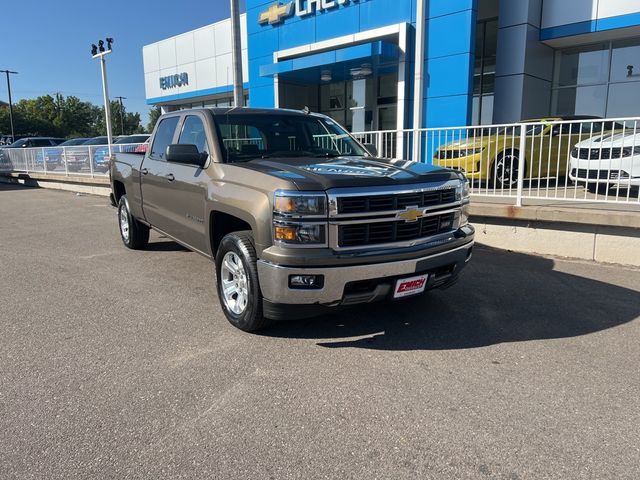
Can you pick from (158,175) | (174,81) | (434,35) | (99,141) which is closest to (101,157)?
(99,141)

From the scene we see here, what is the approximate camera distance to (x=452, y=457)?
2.47 meters

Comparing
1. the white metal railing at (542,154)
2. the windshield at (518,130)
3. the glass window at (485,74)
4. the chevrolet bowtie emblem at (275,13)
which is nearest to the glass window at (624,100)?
the glass window at (485,74)

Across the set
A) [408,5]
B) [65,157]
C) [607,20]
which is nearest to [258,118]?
[408,5]

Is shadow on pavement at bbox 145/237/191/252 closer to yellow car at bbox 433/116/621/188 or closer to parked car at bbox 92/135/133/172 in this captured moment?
yellow car at bbox 433/116/621/188

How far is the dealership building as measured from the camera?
13414 mm

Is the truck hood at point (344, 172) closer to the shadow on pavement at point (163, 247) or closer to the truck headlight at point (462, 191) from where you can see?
the truck headlight at point (462, 191)

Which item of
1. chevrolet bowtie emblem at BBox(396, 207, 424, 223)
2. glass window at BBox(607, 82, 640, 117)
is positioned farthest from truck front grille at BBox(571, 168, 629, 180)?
glass window at BBox(607, 82, 640, 117)

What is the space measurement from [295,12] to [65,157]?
10.0m

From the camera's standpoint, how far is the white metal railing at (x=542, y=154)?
21.3 ft

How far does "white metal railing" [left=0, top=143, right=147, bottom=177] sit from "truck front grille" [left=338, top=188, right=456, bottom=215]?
1130 centimetres

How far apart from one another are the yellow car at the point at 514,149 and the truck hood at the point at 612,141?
8 cm

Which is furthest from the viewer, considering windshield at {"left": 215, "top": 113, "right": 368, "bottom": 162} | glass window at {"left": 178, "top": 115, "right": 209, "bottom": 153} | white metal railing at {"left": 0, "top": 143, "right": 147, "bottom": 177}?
white metal railing at {"left": 0, "top": 143, "right": 147, "bottom": 177}

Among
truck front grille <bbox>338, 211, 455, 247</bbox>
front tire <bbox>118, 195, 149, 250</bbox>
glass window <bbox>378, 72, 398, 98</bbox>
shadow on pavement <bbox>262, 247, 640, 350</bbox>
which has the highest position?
glass window <bbox>378, 72, 398, 98</bbox>

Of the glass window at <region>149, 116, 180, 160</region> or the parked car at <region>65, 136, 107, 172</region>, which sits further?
the parked car at <region>65, 136, 107, 172</region>
